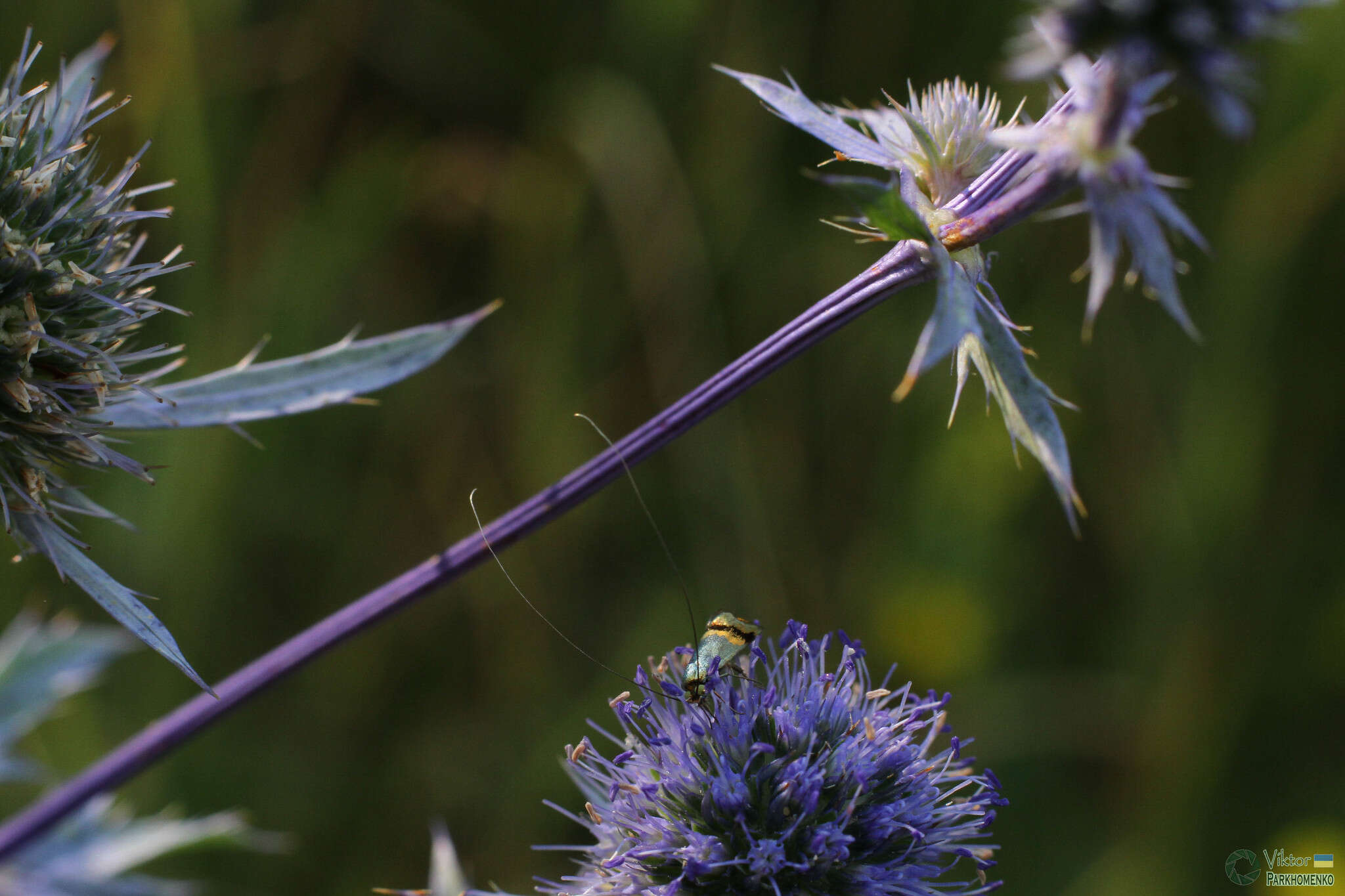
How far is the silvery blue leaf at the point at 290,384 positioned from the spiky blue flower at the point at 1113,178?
0.80m

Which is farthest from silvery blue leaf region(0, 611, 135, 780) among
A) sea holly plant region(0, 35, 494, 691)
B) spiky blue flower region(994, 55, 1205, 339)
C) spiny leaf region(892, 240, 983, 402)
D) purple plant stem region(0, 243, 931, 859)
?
spiky blue flower region(994, 55, 1205, 339)

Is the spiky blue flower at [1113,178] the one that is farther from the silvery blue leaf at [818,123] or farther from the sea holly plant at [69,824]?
the sea holly plant at [69,824]

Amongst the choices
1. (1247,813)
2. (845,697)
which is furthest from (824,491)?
(845,697)

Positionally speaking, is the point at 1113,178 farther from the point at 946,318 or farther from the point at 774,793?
the point at 774,793

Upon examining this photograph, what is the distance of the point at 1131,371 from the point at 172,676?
3.28 metres

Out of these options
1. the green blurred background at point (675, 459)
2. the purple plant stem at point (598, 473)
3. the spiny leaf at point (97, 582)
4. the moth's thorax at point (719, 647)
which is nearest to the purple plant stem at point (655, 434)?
the purple plant stem at point (598, 473)

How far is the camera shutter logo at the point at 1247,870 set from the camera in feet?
6.61

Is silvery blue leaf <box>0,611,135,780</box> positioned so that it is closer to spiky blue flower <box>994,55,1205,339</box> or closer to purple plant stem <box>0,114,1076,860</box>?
purple plant stem <box>0,114,1076,860</box>

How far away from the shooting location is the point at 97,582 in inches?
45.6

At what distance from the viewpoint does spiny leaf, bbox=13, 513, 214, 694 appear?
3.55ft

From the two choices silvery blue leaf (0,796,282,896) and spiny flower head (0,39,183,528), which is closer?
spiny flower head (0,39,183,528)

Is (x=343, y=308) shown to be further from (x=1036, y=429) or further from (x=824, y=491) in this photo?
(x=1036, y=429)

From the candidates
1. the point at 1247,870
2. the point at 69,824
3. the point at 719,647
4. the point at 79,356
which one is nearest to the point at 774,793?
the point at 719,647

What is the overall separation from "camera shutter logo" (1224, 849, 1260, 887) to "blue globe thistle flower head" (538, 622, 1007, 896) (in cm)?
113
